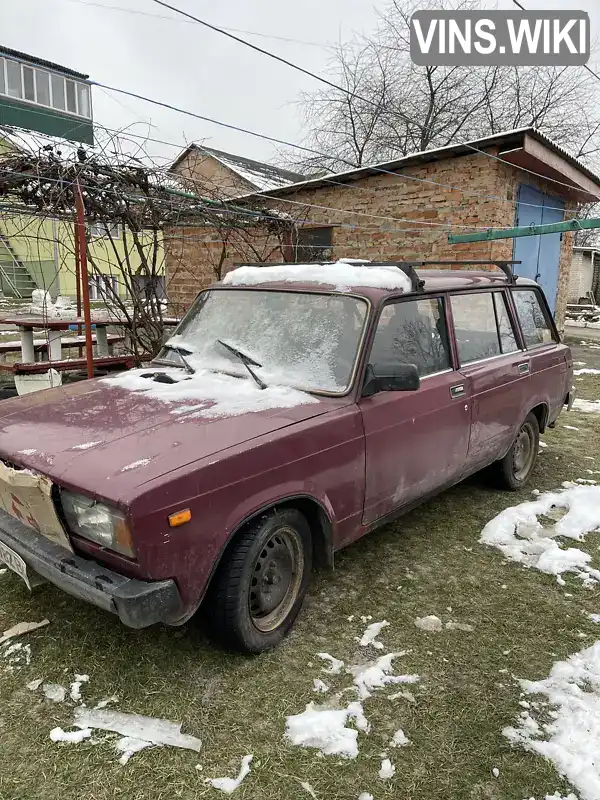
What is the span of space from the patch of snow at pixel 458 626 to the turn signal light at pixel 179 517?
1606mm

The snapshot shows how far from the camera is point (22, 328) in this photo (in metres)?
7.55

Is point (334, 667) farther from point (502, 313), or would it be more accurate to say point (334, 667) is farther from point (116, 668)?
point (502, 313)

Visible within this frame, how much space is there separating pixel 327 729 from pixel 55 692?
1174 mm

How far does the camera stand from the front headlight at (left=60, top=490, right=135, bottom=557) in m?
2.13

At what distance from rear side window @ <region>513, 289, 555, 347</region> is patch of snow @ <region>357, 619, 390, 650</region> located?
2812 millimetres

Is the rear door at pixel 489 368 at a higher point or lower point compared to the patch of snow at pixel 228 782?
higher

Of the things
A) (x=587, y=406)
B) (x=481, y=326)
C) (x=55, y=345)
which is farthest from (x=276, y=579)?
(x=587, y=406)

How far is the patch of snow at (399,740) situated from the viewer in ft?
7.25

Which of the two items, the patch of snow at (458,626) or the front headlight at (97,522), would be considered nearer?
the front headlight at (97,522)

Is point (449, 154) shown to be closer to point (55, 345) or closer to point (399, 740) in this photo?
point (55, 345)

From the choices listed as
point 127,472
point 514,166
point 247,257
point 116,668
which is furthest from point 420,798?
point 247,257

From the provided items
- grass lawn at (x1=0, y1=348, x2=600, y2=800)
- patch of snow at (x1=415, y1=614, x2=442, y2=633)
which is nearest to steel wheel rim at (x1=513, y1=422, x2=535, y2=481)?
grass lawn at (x1=0, y1=348, x2=600, y2=800)

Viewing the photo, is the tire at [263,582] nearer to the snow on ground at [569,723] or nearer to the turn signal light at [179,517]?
the turn signal light at [179,517]

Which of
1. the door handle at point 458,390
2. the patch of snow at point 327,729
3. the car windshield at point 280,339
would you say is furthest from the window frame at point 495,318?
the patch of snow at point 327,729
